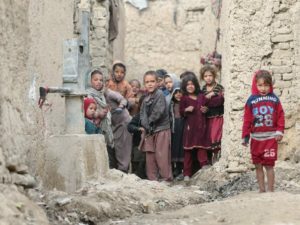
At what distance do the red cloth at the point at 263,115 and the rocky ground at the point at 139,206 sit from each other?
1.77 feet

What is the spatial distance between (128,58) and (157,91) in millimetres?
10421

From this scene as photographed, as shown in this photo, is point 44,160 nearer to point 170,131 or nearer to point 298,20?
point 170,131

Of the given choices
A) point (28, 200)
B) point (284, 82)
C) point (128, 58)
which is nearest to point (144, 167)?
point (284, 82)

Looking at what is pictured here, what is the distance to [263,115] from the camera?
5.33m

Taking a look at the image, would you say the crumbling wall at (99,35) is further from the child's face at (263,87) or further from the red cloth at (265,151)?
the red cloth at (265,151)

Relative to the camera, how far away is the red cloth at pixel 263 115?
17.5ft

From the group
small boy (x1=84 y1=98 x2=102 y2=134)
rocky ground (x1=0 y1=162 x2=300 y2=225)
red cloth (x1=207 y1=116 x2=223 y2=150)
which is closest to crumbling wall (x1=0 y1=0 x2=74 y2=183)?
rocky ground (x1=0 y1=162 x2=300 y2=225)

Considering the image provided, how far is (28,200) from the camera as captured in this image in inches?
127

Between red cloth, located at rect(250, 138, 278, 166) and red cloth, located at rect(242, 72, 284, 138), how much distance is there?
10cm

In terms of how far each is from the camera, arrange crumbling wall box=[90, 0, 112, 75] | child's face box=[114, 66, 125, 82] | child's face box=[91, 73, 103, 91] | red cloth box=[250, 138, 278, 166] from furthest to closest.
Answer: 1. crumbling wall box=[90, 0, 112, 75]
2. child's face box=[114, 66, 125, 82]
3. child's face box=[91, 73, 103, 91]
4. red cloth box=[250, 138, 278, 166]

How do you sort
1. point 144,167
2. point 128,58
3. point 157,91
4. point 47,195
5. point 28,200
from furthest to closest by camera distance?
point 128,58 < point 144,167 < point 157,91 < point 47,195 < point 28,200

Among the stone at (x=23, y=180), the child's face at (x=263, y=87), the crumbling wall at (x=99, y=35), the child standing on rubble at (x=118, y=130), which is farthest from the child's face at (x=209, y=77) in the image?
the stone at (x=23, y=180)

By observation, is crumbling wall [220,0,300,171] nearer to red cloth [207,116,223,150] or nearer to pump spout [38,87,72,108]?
red cloth [207,116,223,150]

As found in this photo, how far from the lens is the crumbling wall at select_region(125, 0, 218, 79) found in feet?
55.8
